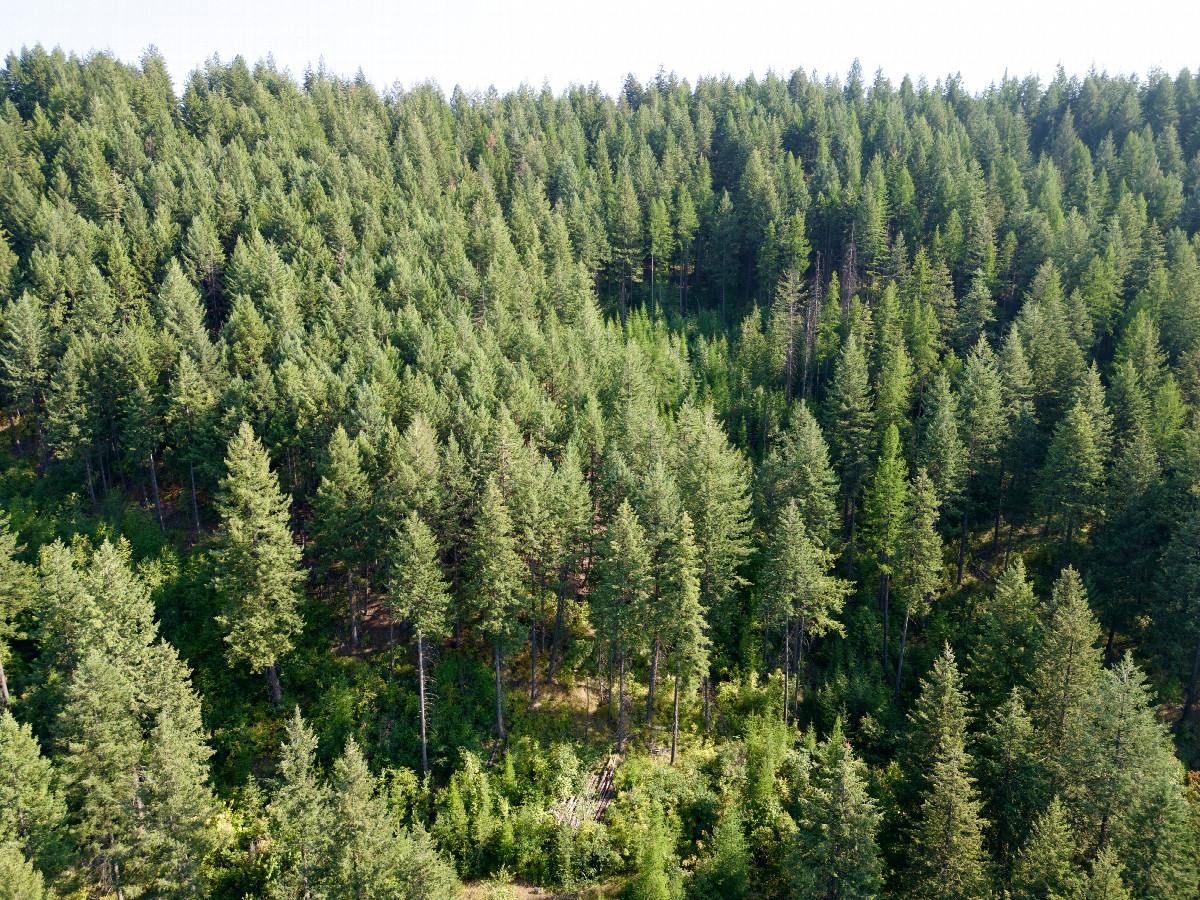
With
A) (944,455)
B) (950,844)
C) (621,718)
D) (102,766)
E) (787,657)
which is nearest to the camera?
(950,844)

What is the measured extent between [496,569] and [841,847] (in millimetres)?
19102

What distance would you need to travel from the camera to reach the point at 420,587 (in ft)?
112

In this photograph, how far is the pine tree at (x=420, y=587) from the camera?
112ft

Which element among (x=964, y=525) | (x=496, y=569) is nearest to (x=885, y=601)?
(x=964, y=525)

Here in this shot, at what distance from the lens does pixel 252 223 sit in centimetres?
6912

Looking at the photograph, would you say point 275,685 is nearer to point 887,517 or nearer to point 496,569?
point 496,569

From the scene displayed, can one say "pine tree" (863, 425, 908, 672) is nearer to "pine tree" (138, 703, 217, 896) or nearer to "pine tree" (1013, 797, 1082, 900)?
"pine tree" (1013, 797, 1082, 900)

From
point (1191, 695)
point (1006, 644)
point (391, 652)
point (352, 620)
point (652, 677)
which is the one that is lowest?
point (1191, 695)

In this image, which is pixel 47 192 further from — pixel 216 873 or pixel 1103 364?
pixel 1103 364

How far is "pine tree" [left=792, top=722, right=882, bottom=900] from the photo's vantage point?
25000 mm

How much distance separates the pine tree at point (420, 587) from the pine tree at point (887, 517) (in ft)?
86.0

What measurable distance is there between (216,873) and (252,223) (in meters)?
59.7

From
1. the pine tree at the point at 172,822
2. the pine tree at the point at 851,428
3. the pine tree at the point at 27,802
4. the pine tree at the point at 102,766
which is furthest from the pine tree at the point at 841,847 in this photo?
the pine tree at the point at 27,802

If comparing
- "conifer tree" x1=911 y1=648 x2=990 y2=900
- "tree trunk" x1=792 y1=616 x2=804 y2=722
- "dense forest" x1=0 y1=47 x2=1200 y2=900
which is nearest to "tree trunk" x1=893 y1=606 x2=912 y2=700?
"dense forest" x1=0 y1=47 x2=1200 y2=900
